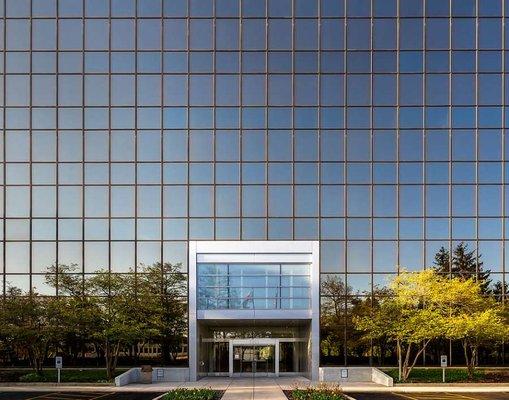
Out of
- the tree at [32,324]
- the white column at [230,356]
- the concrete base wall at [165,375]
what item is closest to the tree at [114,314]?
the concrete base wall at [165,375]

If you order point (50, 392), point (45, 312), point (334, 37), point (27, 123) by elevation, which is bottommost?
point (50, 392)

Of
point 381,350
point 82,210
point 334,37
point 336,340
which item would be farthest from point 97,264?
point 334,37

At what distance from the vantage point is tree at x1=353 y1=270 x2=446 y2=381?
1592 inches

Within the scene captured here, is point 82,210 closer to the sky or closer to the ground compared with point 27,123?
closer to the ground

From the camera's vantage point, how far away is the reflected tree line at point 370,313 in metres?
44.6

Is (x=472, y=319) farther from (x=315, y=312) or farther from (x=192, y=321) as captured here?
(x=192, y=321)

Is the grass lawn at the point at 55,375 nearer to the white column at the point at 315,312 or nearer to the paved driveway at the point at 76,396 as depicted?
the paved driveway at the point at 76,396

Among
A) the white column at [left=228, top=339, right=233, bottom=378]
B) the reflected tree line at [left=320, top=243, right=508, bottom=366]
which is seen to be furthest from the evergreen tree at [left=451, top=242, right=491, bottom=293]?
the white column at [left=228, top=339, right=233, bottom=378]

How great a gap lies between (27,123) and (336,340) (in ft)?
88.1

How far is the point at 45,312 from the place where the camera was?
4172cm

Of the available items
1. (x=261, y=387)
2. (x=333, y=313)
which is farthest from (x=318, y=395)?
(x=333, y=313)

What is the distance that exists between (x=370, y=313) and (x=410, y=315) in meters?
3.59

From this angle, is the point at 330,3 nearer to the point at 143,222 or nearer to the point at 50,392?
the point at 143,222

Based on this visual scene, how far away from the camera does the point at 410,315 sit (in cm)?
4150
